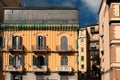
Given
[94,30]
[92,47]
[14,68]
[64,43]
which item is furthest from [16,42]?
[94,30]

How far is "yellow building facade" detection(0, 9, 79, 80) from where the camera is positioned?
5641 cm

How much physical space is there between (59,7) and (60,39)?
575 cm

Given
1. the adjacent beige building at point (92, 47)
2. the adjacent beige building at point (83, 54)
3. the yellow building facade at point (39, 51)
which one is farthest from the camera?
the adjacent beige building at point (83, 54)

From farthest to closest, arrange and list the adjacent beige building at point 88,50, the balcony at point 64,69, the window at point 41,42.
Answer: the adjacent beige building at point 88,50 < the window at point 41,42 < the balcony at point 64,69

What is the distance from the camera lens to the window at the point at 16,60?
56.9 m

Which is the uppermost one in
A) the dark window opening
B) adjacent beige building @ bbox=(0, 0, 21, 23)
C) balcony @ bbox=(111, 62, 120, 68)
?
adjacent beige building @ bbox=(0, 0, 21, 23)

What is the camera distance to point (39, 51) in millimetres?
56875

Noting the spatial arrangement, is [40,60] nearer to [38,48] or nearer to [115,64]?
[38,48]

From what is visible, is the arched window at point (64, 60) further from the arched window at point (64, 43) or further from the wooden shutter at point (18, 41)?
the wooden shutter at point (18, 41)

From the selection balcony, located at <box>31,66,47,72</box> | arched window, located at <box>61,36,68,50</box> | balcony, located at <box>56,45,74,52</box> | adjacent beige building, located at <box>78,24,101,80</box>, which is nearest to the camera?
balcony, located at <box>31,66,47,72</box>

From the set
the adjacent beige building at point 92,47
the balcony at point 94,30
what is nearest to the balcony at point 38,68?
the adjacent beige building at point 92,47

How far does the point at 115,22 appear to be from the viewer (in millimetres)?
45969

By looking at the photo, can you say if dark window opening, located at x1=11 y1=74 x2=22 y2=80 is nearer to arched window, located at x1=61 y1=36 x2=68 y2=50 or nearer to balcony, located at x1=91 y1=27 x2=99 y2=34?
arched window, located at x1=61 y1=36 x2=68 y2=50

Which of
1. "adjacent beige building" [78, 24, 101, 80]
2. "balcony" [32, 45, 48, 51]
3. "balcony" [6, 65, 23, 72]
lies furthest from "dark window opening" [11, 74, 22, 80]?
"adjacent beige building" [78, 24, 101, 80]
